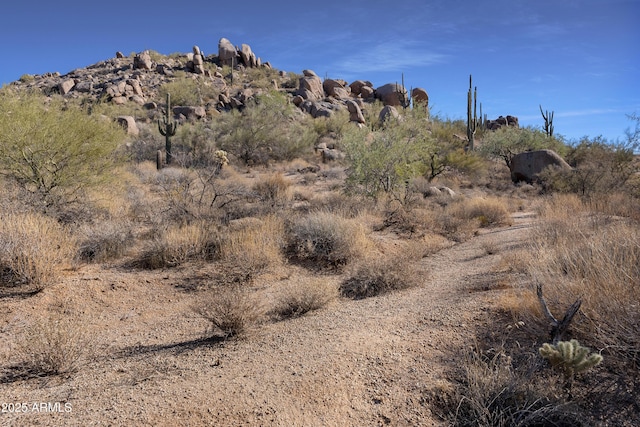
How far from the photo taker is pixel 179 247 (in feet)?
22.5

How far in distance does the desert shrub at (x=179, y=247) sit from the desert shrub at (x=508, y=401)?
17.0 ft

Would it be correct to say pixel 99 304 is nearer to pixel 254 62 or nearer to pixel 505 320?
pixel 505 320

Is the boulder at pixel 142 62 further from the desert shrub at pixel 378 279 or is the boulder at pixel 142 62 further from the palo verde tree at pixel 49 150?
the desert shrub at pixel 378 279

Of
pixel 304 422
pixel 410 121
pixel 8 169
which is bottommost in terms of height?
pixel 304 422

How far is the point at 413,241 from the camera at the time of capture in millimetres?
8680

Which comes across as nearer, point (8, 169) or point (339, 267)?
point (339, 267)

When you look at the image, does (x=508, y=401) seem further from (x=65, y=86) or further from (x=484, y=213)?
(x=65, y=86)

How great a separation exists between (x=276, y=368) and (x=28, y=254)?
4.19 metres

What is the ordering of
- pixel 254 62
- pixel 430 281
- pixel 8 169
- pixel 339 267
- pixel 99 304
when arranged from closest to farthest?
1. pixel 99 304
2. pixel 430 281
3. pixel 339 267
4. pixel 8 169
5. pixel 254 62

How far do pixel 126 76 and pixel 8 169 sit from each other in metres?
39.8

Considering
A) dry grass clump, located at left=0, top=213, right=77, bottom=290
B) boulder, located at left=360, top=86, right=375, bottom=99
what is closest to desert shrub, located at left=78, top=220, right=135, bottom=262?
dry grass clump, located at left=0, top=213, right=77, bottom=290

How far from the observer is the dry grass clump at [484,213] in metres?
11.1

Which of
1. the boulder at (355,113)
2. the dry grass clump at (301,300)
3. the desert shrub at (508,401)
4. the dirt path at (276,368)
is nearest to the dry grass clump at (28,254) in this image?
the dirt path at (276,368)


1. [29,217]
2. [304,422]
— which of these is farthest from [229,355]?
[29,217]
